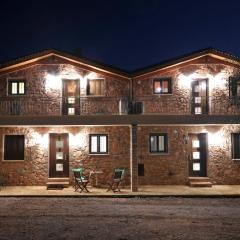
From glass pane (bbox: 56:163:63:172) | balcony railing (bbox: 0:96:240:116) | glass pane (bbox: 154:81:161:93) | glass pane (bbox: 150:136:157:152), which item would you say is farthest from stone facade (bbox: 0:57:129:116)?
glass pane (bbox: 56:163:63:172)

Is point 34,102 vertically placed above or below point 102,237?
above

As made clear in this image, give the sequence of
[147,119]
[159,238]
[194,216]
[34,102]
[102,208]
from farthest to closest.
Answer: [34,102]
[147,119]
[102,208]
[194,216]
[159,238]

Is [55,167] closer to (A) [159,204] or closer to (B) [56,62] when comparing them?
(B) [56,62]

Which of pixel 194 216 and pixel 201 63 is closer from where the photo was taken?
pixel 194 216

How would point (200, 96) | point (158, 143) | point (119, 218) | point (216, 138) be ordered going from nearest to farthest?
point (119, 218), point (216, 138), point (158, 143), point (200, 96)

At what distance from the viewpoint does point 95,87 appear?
18234mm

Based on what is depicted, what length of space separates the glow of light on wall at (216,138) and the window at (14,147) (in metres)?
9.48

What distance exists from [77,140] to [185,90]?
603 cm

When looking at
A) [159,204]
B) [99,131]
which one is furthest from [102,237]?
[99,131]

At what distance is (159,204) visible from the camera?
505 inches

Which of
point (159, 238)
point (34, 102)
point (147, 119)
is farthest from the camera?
point (34, 102)

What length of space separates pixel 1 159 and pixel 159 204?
8.92m

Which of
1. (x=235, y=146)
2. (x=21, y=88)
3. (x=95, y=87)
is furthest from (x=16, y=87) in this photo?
(x=235, y=146)

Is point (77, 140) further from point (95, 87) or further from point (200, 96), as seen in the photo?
point (200, 96)
